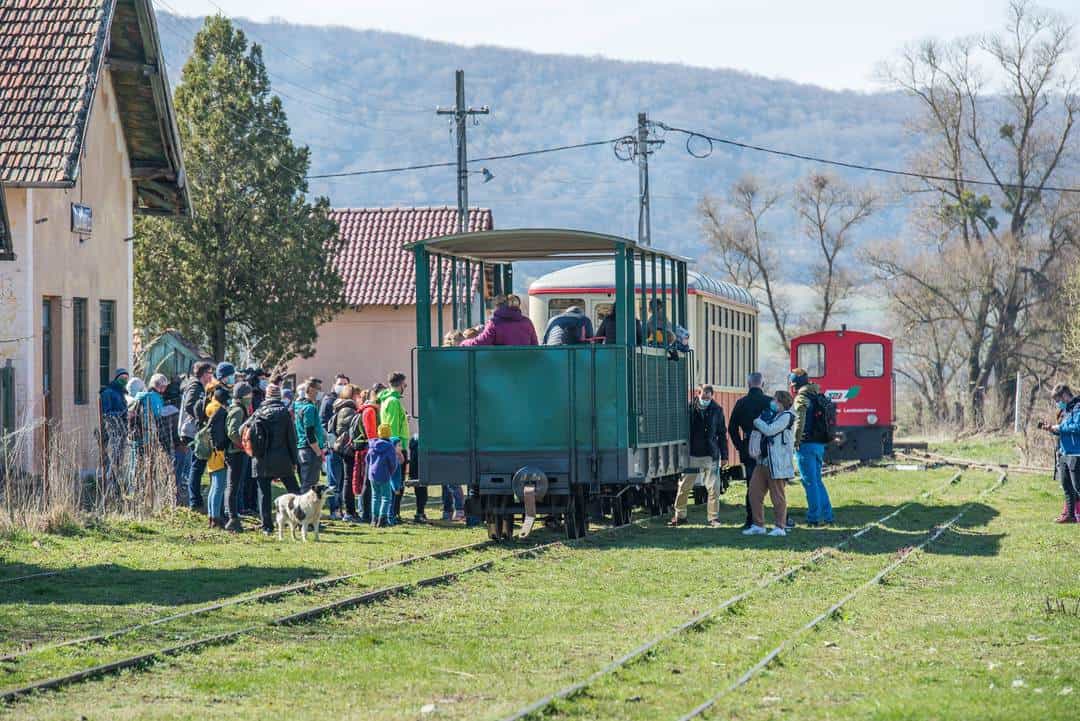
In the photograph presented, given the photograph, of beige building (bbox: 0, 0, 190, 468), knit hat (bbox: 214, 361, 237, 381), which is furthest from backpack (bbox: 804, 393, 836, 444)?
beige building (bbox: 0, 0, 190, 468)

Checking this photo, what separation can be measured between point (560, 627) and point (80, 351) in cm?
1576

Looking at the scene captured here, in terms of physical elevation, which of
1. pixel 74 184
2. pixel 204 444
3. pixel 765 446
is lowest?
pixel 765 446

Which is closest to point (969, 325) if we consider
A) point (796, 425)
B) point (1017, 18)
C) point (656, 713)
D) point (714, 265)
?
point (1017, 18)

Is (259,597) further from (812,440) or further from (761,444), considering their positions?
(812,440)

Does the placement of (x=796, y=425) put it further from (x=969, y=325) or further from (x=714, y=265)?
(x=714, y=265)

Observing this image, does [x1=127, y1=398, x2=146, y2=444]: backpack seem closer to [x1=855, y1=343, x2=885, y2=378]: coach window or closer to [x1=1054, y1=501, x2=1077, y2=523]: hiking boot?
[x1=1054, y1=501, x2=1077, y2=523]: hiking boot

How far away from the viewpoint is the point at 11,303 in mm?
23297

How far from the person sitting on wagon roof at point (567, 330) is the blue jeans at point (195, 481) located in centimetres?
436

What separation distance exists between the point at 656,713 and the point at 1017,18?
175 feet

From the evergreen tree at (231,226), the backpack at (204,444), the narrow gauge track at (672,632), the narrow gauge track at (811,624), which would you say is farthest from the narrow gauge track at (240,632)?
the evergreen tree at (231,226)

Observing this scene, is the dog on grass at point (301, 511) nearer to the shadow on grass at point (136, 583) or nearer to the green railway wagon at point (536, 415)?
the green railway wagon at point (536, 415)

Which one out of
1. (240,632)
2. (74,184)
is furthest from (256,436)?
(240,632)

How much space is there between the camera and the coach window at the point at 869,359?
40094mm

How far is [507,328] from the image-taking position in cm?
1828
